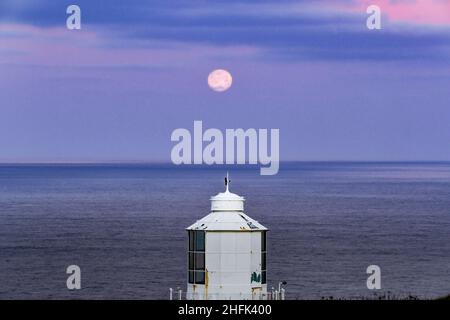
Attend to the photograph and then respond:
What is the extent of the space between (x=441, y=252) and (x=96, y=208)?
224ft

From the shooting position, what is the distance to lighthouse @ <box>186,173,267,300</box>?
36406 mm

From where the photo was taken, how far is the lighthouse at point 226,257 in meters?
36.4

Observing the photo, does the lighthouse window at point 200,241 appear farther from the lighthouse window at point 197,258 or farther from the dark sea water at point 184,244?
the dark sea water at point 184,244

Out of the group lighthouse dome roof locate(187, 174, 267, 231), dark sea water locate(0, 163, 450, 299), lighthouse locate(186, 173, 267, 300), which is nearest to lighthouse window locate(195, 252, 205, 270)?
lighthouse locate(186, 173, 267, 300)

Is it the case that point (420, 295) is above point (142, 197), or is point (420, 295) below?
below

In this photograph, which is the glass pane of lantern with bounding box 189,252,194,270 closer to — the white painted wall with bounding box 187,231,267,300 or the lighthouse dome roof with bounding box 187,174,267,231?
the white painted wall with bounding box 187,231,267,300

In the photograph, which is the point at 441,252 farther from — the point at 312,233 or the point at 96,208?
the point at 96,208

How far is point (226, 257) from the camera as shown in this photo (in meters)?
36.5

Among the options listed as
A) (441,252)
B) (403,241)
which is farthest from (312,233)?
(441,252)
